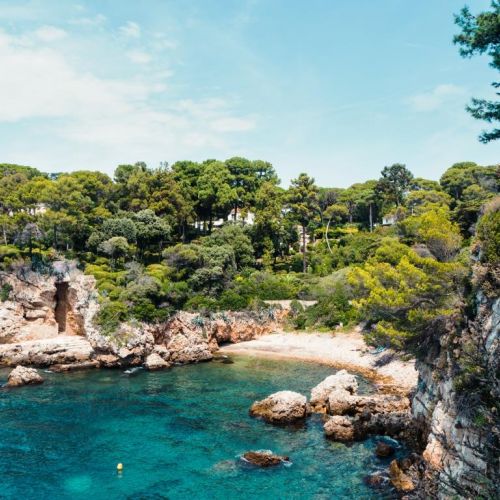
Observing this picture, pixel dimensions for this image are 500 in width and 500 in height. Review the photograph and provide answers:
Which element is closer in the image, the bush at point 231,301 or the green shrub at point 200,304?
the green shrub at point 200,304

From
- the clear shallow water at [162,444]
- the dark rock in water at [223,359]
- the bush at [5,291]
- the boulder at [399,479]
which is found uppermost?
the bush at [5,291]

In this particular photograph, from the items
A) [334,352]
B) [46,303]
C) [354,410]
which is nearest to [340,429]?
[354,410]

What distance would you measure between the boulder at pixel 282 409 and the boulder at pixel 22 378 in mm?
18702

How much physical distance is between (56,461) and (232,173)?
5610 cm

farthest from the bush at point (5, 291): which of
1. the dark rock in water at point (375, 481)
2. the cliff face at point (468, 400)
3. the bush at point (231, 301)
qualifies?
the cliff face at point (468, 400)

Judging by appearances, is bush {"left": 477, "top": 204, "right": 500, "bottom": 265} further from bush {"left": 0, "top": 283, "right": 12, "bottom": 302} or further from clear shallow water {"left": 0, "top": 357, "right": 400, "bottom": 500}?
bush {"left": 0, "top": 283, "right": 12, "bottom": 302}

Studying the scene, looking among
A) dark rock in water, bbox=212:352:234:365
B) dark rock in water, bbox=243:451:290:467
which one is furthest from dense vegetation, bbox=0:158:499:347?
dark rock in water, bbox=243:451:290:467

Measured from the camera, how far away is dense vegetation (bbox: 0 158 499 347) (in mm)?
45906

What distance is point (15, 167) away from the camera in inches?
3501

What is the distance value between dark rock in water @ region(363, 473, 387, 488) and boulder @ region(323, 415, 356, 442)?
4.36 metres

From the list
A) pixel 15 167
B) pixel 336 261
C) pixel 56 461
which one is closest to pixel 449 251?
pixel 56 461

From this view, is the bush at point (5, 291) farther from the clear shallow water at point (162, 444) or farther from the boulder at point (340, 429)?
the boulder at point (340, 429)

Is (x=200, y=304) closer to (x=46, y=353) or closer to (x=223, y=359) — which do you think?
(x=223, y=359)

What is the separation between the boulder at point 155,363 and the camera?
4094cm
